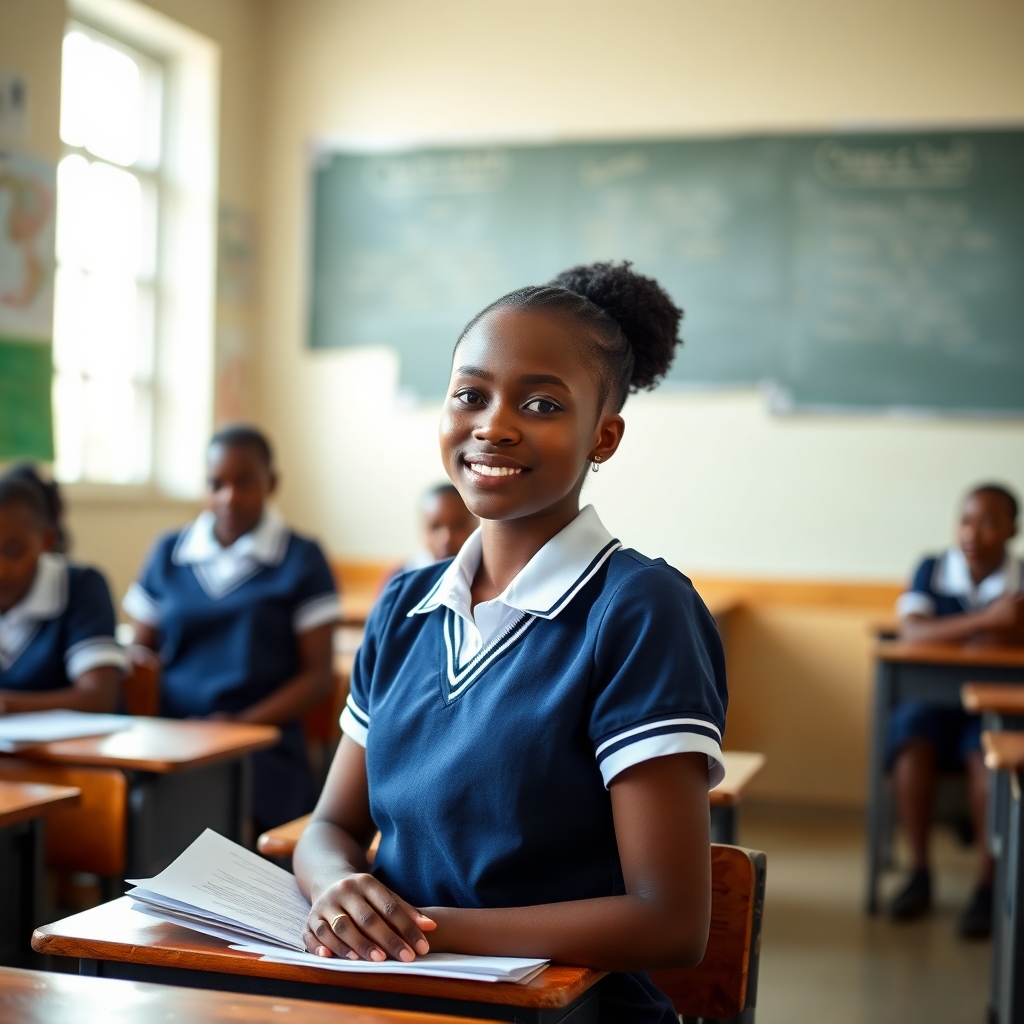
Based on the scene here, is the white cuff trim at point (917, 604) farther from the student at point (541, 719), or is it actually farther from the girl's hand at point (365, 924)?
the girl's hand at point (365, 924)

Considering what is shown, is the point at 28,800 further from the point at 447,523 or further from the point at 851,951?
the point at 851,951

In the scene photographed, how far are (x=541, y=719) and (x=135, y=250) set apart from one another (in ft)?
14.3

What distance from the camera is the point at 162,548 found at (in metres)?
3.22

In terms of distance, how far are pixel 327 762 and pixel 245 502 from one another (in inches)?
36.6

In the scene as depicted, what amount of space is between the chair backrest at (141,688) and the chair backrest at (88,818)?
2.29ft

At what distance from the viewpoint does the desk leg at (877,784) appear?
373 cm

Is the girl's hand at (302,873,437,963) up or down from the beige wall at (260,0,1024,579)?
down

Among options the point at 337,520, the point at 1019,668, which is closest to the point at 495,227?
the point at 337,520

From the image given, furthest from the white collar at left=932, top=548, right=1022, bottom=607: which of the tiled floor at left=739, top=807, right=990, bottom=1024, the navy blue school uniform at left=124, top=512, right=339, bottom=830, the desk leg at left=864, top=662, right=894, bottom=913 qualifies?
the navy blue school uniform at left=124, top=512, right=339, bottom=830

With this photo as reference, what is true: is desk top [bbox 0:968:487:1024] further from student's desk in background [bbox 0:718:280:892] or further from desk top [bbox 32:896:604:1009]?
student's desk in background [bbox 0:718:280:892]

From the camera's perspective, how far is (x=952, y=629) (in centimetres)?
391

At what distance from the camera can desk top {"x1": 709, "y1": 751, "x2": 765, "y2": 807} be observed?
215 centimetres

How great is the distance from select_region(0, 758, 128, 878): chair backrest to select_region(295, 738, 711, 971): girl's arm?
1.22 meters

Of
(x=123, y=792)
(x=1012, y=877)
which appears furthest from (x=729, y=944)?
(x=1012, y=877)
